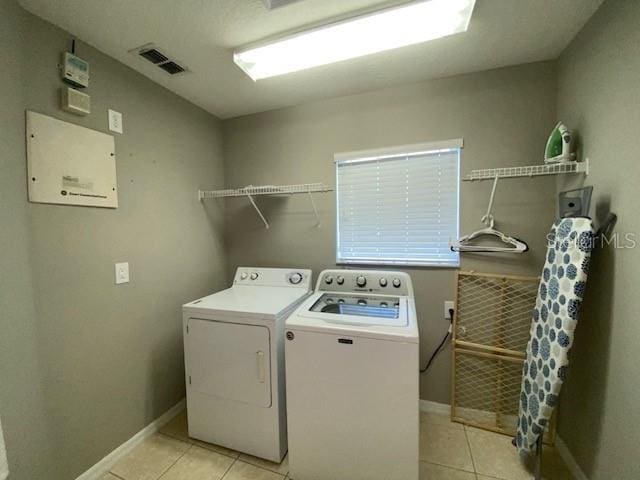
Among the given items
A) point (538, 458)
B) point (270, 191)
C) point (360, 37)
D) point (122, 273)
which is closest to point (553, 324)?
point (538, 458)

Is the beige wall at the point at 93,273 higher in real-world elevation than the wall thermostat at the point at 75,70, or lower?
lower

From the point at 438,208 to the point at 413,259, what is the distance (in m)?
0.42

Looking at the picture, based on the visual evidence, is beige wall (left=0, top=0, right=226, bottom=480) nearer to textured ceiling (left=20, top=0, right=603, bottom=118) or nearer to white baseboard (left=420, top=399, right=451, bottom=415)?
textured ceiling (left=20, top=0, right=603, bottom=118)

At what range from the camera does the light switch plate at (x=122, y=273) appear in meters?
1.57

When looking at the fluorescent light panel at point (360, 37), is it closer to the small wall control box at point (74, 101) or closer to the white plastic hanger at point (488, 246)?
the small wall control box at point (74, 101)

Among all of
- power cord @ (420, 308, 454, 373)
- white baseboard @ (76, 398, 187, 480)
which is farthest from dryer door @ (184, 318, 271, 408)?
power cord @ (420, 308, 454, 373)

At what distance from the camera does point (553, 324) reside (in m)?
1.29

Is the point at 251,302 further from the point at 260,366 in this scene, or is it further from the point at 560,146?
the point at 560,146

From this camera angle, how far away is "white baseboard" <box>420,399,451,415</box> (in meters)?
1.90

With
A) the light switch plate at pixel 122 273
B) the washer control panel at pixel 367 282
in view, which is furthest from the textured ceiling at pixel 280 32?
the washer control panel at pixel 367 282

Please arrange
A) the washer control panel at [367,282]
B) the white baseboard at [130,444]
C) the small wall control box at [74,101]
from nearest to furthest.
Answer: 1. the small wall control box at [74,101]
2. the white baseboard at [130,444]
3. the washer control panel at [367,282]

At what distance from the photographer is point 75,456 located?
1.34 metres

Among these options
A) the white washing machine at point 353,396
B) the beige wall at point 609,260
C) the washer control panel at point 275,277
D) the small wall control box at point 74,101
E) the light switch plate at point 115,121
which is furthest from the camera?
the washer control panel at point 275,277

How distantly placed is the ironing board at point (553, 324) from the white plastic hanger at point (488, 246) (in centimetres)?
20
